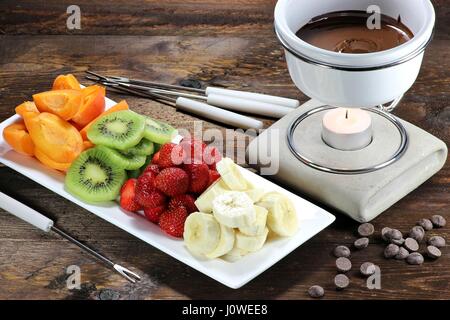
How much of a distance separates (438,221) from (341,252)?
23 cm

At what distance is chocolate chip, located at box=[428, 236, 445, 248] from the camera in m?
2.01

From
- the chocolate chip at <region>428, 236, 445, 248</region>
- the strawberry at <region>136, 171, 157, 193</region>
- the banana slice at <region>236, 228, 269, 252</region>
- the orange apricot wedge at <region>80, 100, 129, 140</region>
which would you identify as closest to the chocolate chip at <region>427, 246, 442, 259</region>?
the chocolate chip at <region>428, 236, 445, 248</region>

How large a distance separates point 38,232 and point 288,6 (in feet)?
2.36

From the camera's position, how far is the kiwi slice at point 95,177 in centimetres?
209

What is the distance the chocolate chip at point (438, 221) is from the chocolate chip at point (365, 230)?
5.1 inches

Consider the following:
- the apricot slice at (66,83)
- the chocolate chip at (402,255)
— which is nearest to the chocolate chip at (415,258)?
the chocolate chip at (402,255)

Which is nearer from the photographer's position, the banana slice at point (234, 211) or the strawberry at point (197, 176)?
the banana slice at point (234, 211)

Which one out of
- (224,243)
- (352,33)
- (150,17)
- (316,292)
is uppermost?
(352,33)

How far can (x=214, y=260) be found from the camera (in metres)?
1.93

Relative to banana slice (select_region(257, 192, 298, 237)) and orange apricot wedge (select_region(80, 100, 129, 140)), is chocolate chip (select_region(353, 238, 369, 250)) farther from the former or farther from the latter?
orange apricot wedge (select_region(80, 100, 129, 140))

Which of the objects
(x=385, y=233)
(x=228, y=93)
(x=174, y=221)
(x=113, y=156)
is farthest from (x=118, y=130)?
(x=385, y=233)

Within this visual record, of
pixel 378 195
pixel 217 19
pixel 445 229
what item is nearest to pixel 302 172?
pixel 378 195

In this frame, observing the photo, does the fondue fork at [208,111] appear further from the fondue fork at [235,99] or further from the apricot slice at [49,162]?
the apricot slice at [49,162]

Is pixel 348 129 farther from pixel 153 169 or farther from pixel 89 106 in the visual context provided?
pixel 89 106
